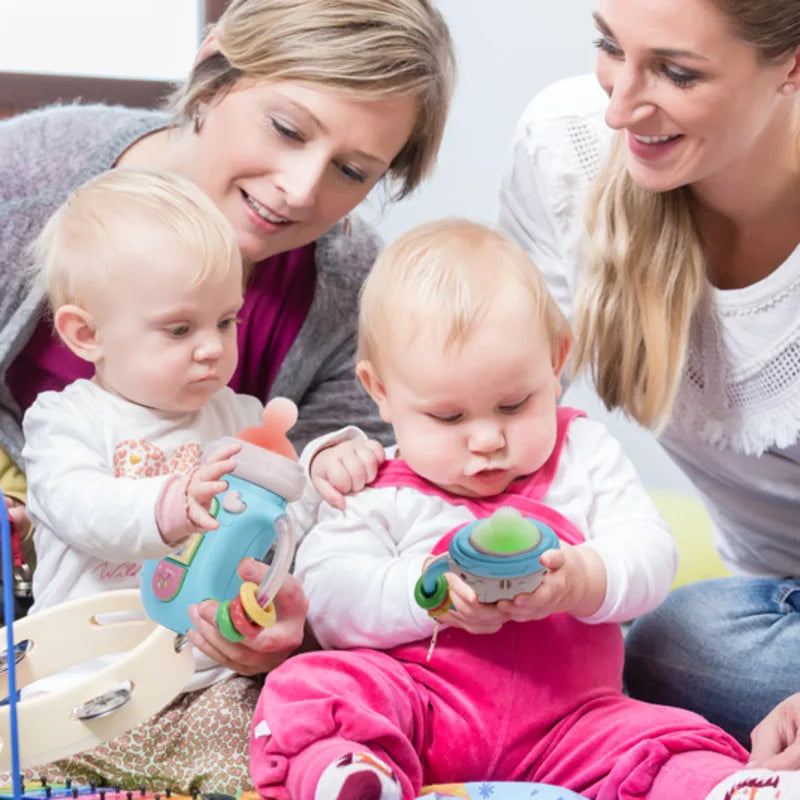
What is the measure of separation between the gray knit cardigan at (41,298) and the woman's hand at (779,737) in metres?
0.53

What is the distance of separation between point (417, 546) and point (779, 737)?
0.32 meters

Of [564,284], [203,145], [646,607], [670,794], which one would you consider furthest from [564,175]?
[670,794]

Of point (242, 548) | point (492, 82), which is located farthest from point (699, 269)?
point (492, 82)

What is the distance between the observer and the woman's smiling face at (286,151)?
1.22 meters

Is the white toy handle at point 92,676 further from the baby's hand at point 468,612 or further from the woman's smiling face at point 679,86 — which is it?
the woman's smiling face at point 679,86

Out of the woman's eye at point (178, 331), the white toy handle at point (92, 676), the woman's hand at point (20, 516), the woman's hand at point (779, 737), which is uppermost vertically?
the woman's eye at point (178, 331)

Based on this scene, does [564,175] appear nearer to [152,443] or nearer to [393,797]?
[152,443]

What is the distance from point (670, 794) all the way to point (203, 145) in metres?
0.71

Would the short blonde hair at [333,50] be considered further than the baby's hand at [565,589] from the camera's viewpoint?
Yes

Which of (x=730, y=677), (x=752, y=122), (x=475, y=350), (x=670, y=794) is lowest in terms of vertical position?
(x=730, y=677)

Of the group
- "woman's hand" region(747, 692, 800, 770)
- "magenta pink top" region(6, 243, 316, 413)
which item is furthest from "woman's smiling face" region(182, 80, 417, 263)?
"woman's hand" region(747, 692, 800, 770)

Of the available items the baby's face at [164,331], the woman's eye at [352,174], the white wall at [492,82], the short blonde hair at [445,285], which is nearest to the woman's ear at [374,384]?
the short blonde hair at [445,285]

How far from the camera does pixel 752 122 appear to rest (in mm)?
1153

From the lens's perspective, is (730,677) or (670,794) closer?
(670,794)
